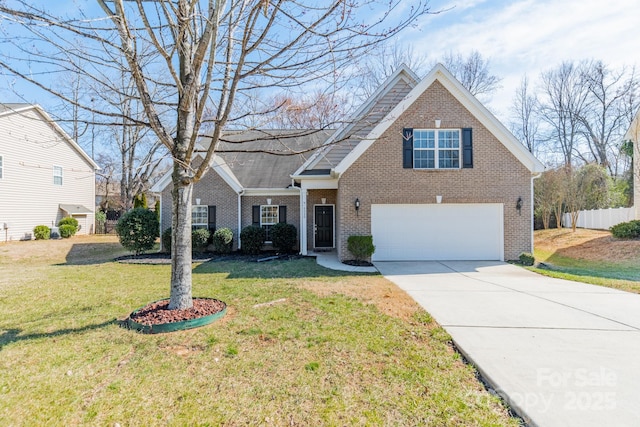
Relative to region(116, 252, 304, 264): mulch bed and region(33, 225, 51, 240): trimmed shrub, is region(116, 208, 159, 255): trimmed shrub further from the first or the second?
region(33, 225, 51, 240): trimmed shrub

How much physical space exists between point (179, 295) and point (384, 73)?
63.8 ft

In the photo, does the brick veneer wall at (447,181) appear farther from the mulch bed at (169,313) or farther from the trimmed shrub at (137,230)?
the trimmed shrub at (137,230)

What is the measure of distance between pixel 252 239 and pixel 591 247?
15683 mm

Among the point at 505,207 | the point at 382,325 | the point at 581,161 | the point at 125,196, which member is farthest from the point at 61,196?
the point at 581,161

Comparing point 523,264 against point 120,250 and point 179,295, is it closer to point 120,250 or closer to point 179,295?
point 179,295

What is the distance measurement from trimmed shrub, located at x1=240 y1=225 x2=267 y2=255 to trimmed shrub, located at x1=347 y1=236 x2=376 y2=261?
15.2ft

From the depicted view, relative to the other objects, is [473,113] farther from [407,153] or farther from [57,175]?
[57,175]

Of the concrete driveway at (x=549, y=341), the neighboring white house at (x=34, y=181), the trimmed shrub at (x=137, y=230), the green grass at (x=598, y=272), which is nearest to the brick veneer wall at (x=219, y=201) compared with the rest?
the trimmed shrub at (x=137, y=230)

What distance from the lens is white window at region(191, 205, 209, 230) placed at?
14391mm

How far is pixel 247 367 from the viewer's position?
354 cm

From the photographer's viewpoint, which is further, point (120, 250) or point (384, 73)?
point (384, 73)

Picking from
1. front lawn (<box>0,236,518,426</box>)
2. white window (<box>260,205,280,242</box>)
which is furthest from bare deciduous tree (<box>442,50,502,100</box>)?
front lawn (<box>0,236,518,426</box>)

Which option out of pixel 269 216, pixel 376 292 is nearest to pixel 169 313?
pixel 376 292

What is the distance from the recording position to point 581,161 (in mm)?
30703
